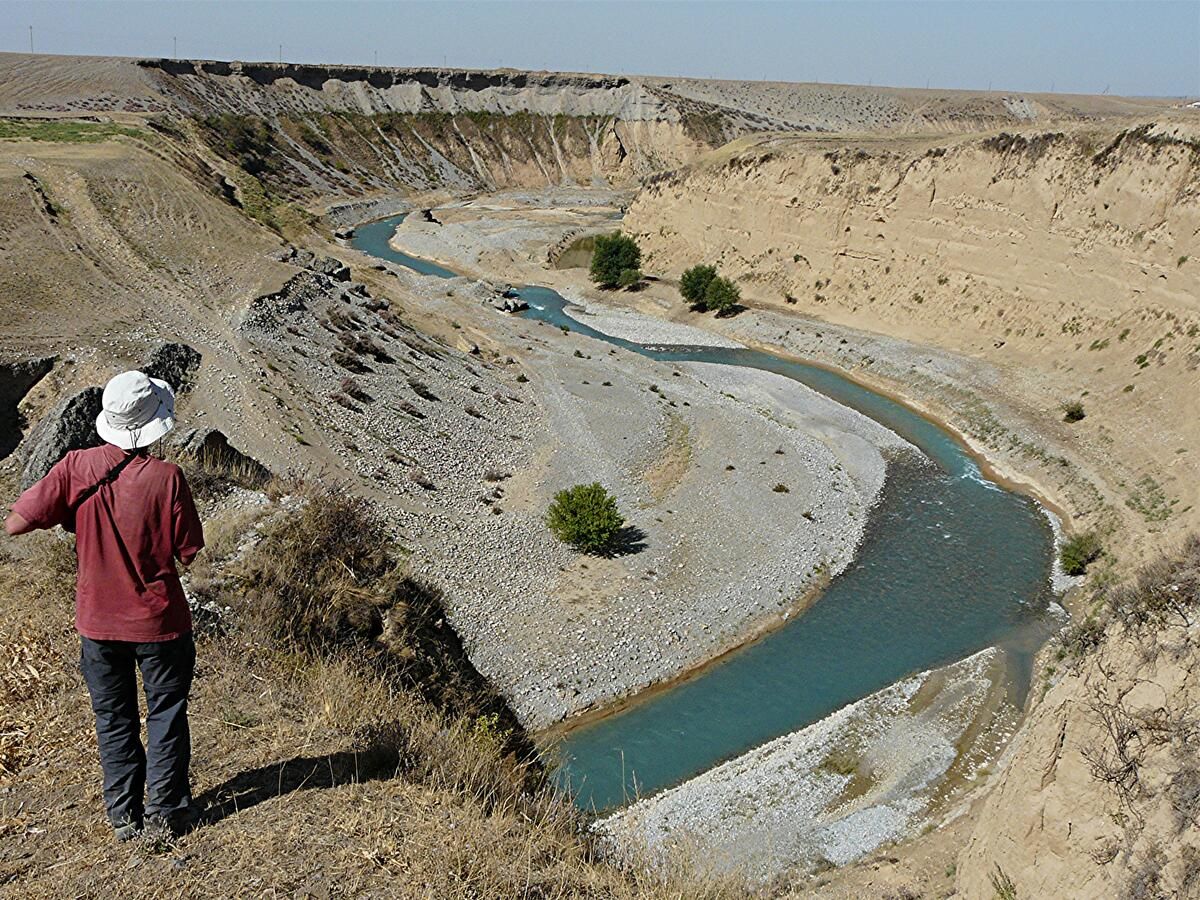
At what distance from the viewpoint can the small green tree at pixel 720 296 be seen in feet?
153

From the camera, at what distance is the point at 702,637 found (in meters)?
19.6

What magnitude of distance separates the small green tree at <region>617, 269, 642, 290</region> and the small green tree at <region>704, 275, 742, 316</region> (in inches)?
257

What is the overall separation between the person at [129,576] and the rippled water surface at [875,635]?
25.5 ft

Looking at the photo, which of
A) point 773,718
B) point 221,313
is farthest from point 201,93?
point 773,718

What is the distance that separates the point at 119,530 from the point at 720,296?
142 feet

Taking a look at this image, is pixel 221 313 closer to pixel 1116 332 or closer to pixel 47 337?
pixel 47 337

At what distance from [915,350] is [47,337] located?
107 feet

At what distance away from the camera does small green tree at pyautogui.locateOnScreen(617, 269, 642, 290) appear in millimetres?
52719

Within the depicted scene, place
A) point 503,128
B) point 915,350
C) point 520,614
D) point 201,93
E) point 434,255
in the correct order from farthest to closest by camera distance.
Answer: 1. point 503,128
2. point 201,93
3. point 434,255
4. point 915,350
5. point 520,614

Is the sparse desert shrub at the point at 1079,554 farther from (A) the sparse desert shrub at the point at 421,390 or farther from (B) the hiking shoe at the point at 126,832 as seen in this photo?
(B) the hiking shoe at the point at 126,832

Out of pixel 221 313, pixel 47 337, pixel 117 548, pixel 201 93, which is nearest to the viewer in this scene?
pixel 117 548

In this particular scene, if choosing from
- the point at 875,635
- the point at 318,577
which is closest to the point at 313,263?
the point at 875,635

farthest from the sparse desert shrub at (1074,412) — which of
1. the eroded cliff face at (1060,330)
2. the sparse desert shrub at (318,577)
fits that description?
the sparse desert shrub at (318,577)

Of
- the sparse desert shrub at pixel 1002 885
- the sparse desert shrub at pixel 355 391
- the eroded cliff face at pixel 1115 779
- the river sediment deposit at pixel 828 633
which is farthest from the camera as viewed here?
A: the sparse desert shrub at pixel 355 391
